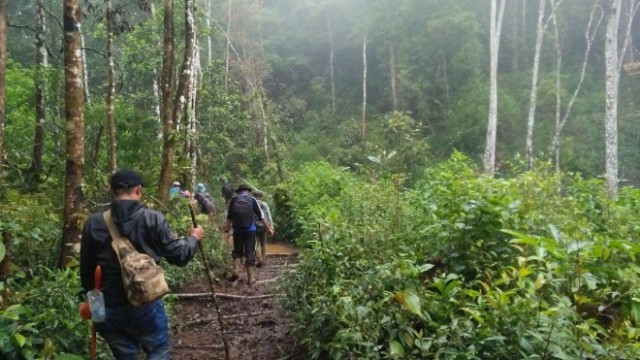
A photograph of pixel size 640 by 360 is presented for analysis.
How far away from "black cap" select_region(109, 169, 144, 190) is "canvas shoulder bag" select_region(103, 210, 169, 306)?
1.17 feet

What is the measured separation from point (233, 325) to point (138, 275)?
3144 mm

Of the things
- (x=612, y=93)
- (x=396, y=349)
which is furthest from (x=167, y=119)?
(x=612, y=93)

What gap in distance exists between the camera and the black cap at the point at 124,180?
3395 millimetres

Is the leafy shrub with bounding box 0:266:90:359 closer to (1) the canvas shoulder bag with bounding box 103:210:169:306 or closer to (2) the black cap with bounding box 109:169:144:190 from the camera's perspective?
(1) the canvas shoulder bag with bounding box 103:210:169:306

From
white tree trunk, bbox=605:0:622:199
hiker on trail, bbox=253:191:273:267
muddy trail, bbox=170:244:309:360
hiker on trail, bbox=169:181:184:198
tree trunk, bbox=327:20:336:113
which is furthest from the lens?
tree trunk, bbox=327:20:336:113

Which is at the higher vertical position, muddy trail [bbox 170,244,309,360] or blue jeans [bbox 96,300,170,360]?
blue jeans [bbox 96,300,170,360]

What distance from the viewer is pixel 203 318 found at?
6.41 m

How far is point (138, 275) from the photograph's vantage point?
3.24 meters

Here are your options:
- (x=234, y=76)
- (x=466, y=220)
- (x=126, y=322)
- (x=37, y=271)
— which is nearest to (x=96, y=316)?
(x=126, y=322)

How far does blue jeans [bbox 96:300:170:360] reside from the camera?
3449 mm

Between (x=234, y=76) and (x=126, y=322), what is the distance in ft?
95.7

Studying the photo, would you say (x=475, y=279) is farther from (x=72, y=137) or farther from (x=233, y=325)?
(x=72, y=137)

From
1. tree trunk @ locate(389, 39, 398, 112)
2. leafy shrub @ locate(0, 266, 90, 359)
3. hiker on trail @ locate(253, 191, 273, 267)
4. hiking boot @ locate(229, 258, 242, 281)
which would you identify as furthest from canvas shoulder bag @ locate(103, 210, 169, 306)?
tree trunk @ locate(389, 39, 398, 112)

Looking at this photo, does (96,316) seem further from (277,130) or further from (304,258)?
(277,130)
